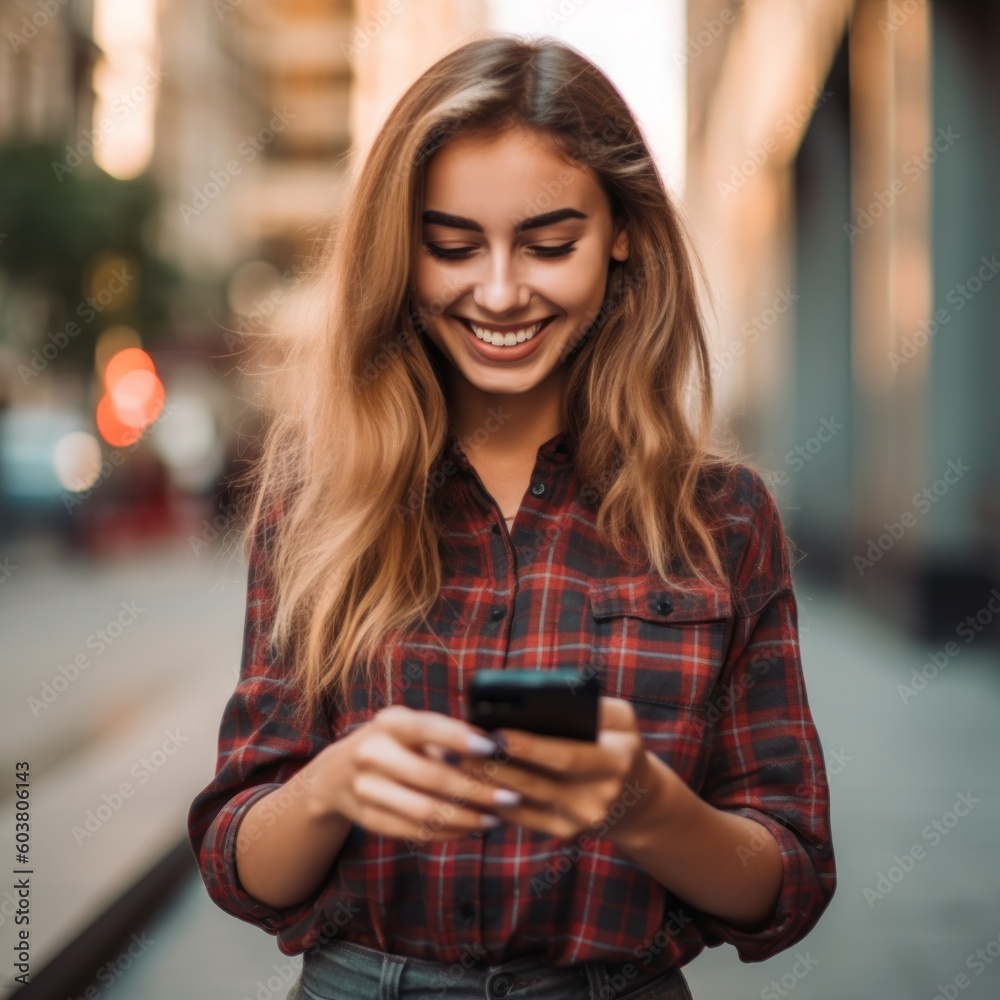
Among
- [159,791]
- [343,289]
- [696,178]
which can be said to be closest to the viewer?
[343,289]

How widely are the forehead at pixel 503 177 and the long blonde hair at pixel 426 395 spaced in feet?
0.06

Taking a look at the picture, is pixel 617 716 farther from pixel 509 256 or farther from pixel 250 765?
pixel 509 256

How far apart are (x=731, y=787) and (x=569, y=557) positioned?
1.33ft

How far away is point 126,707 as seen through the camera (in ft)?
29.0

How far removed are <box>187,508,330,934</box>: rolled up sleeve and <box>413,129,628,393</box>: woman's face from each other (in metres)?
0.54

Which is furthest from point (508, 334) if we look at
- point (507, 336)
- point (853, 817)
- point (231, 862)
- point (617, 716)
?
point (853, 817)

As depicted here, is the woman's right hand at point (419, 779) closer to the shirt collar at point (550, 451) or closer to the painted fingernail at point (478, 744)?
the painted fingernail at point (478, 744)

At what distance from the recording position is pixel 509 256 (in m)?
1.84

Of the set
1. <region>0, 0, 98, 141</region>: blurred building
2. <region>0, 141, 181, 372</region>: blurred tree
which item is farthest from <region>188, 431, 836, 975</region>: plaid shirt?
<region>0, 0, 98, 141</region>: blurred building

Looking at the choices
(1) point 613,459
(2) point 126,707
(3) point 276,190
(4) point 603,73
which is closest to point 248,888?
(1) point 613,459

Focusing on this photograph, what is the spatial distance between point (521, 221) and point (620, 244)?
0.27 m

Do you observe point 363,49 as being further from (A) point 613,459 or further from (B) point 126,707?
(A) point 613,459

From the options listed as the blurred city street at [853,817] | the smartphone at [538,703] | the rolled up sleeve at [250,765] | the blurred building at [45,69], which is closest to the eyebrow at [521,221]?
the rolled up sleeve at [250,765]

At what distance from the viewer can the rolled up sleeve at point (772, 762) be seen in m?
1.77
